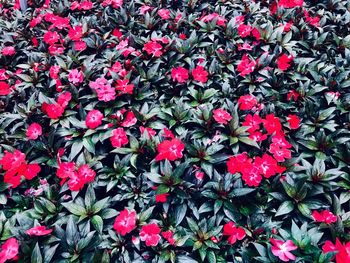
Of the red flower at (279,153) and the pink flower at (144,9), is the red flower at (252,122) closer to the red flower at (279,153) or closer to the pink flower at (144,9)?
the red flower at (279,153)

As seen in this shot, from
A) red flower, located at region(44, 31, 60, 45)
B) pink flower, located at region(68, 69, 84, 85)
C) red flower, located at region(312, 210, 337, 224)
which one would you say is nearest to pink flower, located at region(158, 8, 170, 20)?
red flower, located at region(44, 31, 60, 45)

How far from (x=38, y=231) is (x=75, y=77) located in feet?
3.73

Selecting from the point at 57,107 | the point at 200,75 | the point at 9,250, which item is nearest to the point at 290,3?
the point at 200,75

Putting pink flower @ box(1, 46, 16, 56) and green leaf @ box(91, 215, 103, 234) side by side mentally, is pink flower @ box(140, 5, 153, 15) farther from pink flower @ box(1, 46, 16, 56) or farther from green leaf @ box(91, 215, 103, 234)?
green leaf @ box(91, 215, 103, 234)

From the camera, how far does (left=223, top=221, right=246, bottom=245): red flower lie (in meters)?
1.84

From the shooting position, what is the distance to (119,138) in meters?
2.19

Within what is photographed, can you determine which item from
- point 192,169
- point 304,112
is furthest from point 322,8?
point 192,169

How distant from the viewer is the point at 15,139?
2318 mm

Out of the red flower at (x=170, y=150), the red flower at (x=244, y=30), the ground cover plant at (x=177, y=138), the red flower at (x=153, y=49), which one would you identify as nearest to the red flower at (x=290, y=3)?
the ground cover plant at (x=177, y=138)

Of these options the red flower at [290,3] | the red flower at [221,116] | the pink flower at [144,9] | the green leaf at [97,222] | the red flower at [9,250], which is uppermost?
the red flower at [290,3]

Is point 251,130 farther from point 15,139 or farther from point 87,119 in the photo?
point 15,139

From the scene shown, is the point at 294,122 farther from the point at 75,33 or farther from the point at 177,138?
the point at 75,33

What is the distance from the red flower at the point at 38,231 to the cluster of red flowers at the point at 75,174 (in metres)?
0.26

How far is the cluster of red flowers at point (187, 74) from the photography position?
256cm
